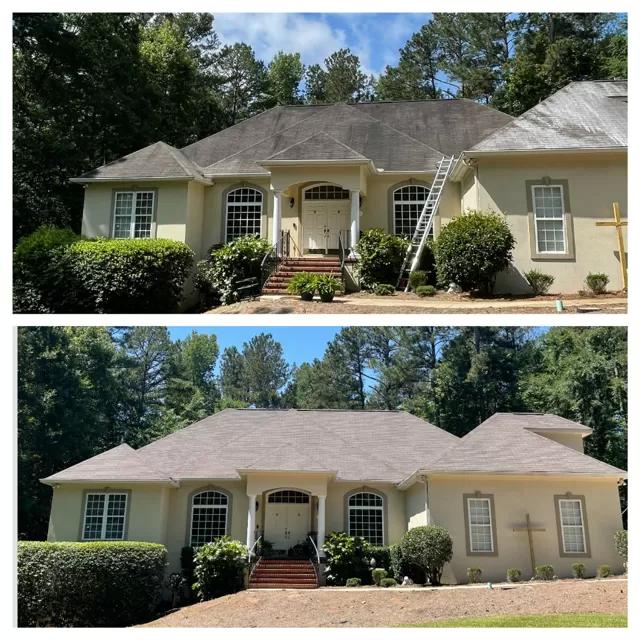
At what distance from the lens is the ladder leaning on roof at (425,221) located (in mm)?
17938

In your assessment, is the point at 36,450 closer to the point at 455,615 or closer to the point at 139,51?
the point at 139,51

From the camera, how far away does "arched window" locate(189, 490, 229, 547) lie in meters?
19.2

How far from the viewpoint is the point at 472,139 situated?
22.3 metres

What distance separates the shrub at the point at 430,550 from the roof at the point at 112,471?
23.1 feet

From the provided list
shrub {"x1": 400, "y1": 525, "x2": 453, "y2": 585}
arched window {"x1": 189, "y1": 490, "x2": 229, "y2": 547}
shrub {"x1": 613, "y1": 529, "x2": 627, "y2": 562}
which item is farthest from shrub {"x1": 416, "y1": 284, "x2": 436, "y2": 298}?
arched window {"x1": 189, "y1": 490, "x2": 229, "y2": 547}

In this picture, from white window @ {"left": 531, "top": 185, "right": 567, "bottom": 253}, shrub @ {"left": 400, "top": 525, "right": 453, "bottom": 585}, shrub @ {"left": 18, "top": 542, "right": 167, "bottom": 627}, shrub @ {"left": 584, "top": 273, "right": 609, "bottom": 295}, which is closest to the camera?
shrub @ {"left": 400, "top": 525, "right": 453, "bottom": 585}

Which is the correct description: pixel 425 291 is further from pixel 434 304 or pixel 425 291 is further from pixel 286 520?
pixel 286 520

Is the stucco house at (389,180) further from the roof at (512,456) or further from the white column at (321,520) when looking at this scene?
the white column at (321,520)

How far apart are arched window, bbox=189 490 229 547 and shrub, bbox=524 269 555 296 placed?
34.6 ft

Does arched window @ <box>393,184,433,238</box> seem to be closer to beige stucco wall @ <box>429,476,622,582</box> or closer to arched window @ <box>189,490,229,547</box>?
beige stucco wall @ <box>429,476,622,582</box>

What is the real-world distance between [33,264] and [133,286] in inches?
105

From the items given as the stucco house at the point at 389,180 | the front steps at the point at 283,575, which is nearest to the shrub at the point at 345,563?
the front steps at the point at 283,575

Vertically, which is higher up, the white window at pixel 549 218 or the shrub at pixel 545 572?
the white window at pixel 549 218

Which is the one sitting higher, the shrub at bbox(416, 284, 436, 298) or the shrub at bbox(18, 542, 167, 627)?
the shrub at bbox(416, 284, 436, 298)
